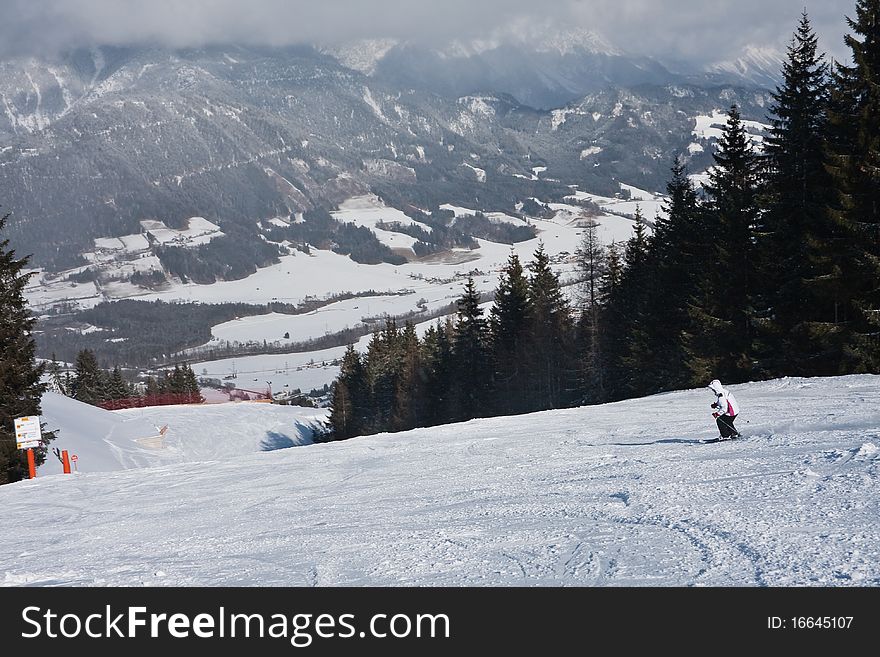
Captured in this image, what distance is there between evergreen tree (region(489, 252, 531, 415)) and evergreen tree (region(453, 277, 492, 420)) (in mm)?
766

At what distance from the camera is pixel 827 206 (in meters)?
24.4

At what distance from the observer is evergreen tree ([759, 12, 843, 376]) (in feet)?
88.1

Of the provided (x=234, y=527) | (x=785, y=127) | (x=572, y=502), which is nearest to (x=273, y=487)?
(x=234, y=527)

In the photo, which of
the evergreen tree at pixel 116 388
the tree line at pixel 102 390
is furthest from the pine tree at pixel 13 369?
the evergreen tree at pixel 116 388

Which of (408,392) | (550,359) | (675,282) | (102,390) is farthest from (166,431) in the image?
(675,282)

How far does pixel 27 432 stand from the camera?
2300cm

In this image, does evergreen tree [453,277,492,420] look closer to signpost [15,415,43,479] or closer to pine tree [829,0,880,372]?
pine tree [829,0,880,372]

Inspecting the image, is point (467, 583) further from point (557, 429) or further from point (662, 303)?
point (662, 303)

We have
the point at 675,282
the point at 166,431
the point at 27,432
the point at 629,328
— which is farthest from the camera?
the point at 166,431

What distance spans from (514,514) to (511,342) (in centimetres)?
4750

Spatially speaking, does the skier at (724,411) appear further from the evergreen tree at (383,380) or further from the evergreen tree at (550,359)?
the evergreen tree at (383,380)

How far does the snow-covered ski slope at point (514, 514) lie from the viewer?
7.33 meters

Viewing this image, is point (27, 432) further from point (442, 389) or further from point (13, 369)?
point (442, 389)

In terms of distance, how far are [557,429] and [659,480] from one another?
8.71 meters
